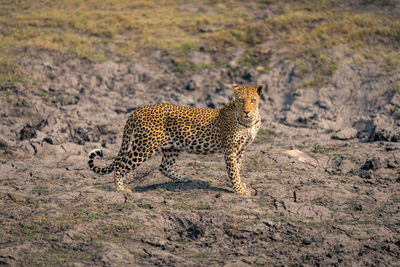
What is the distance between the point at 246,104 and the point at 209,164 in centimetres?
292

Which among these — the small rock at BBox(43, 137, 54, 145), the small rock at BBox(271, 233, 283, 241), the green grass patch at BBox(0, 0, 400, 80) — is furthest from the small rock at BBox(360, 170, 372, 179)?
the small rock at BBox(43, 137, 54, 145)

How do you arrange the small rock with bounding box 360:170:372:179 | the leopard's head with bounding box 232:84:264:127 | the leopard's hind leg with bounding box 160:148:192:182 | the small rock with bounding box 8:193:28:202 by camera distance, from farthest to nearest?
the small rock with bounding box 360:170:372:179
the leopard's hind leg with bounding box 160:148:192:182
the small rock with bounding box 8:193:28:202
the leopard's head with bounding box 232:84:264:127

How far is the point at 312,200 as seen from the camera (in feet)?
32.6

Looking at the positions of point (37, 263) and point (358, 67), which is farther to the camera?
point (358, 67)

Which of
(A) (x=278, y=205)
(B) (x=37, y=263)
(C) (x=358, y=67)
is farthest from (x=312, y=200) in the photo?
(C) (x=358, y=67)

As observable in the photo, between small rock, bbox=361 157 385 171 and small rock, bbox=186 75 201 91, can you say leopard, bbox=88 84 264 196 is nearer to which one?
small rock, bbox=361 157 385 171

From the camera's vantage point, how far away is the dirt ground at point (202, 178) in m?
7.97

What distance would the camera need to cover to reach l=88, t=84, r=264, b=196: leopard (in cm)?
995

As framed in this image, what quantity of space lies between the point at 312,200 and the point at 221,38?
1200 cm

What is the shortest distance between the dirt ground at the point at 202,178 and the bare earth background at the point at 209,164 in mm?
35

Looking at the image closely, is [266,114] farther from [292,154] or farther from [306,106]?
[292,154]

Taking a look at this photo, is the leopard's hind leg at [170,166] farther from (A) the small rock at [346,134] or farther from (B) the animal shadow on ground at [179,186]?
(A) the small rock at [346,134]

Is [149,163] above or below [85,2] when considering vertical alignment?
below

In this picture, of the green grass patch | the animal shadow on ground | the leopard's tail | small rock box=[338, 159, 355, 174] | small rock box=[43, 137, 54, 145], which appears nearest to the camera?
the leopard's tail
